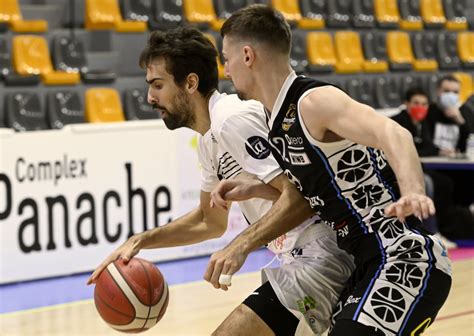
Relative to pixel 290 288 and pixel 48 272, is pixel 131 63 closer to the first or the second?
pixel 48 272

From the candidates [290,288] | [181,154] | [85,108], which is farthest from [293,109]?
[85,108]

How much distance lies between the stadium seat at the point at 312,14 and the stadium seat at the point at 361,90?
0.83m

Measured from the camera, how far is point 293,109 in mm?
3482

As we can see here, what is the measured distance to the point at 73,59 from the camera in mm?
10156

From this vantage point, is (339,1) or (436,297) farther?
(339,1)

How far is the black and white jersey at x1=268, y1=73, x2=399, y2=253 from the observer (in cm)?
344

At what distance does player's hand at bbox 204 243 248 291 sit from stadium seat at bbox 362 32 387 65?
10566mm

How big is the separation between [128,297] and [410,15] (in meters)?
11.5

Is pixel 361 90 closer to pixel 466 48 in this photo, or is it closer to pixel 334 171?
pixel 466 48

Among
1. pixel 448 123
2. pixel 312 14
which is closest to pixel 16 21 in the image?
pixel 312 14

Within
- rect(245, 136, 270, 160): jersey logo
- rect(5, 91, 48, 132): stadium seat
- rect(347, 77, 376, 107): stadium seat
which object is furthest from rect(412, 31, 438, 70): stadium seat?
rect(245, 136, 270, 160): jersey logo

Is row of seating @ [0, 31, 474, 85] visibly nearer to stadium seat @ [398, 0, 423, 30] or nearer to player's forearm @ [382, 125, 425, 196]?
stadium seat @ [398, 0, 423, 30]

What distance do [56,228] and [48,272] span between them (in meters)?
0.38

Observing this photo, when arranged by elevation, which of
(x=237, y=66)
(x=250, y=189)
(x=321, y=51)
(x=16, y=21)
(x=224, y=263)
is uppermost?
(x=237, y=66)
